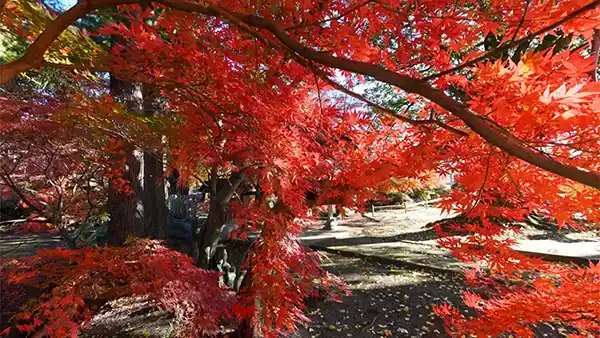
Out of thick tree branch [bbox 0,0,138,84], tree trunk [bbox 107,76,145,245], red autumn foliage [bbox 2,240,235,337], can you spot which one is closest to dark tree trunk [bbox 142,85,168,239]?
tree trunk [bbox 107,76,145,245]

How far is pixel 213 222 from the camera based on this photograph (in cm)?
535

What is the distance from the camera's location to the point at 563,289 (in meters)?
2.20

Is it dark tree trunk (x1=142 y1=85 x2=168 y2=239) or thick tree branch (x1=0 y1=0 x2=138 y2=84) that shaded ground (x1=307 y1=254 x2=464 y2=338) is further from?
thick tree branch (x1=0 y1=0 x2=138 y2=84)

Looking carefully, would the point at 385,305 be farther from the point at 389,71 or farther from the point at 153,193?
the point at 389,71

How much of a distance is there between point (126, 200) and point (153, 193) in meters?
0.98

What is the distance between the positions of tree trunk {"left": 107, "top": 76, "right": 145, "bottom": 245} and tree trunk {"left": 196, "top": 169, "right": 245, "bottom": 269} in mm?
1125

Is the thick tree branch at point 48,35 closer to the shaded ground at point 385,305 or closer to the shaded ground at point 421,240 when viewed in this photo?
the shaded ground at point 385,305

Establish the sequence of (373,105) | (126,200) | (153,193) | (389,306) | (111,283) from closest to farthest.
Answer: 1. (373,105)
2. (111,283)
3. (126,200)
4. (389,306)
5. (153,193)

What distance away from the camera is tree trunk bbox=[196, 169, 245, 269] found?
4.94 m

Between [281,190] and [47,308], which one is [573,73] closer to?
[281,190]

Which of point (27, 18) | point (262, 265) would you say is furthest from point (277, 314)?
point (27, 18)

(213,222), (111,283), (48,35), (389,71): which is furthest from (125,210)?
(389,71)

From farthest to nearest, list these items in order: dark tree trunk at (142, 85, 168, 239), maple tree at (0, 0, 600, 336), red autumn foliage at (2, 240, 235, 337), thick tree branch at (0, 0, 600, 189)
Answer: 1. dark tree trunk at (142, 85, 168, 239)
2. red autumn foliage at (2, 240, 235, 337)
3. maple tree at (0, 0, 600, 336)
4. thick tree branch at (0, 0, 600, 189)

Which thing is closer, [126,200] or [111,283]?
[111,283]
